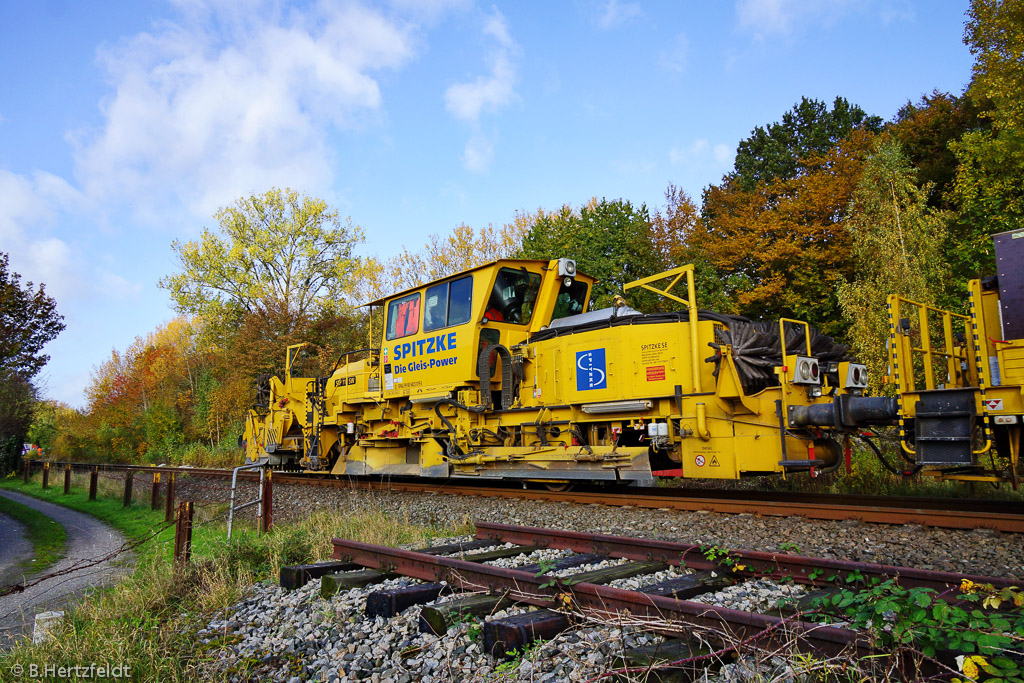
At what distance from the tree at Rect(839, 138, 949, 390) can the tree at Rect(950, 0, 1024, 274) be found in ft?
4.48

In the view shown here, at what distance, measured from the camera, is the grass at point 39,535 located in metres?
8.74

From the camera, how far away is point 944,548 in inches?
219

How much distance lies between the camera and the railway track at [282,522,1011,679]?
127 inches

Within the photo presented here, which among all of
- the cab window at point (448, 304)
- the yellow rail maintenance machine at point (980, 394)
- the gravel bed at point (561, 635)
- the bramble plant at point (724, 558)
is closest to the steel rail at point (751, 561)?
the bramble plant at point (724, 558)

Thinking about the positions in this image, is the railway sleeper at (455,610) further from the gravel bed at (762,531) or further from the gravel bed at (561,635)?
the gravel bed at (762,531)

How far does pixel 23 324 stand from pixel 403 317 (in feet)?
53.7

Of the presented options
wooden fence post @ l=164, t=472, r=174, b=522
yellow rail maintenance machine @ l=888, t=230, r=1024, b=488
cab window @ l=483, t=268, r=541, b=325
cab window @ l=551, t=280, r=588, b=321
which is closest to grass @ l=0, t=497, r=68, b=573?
wooden fence post @ l=164, t=472, r=174, b=522

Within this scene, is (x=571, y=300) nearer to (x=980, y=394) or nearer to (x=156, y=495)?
(x=980, y=394)

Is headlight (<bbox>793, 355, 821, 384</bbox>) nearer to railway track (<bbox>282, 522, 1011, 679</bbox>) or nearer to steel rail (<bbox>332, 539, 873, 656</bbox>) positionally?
railway track (<bbox>282, 522, 1011, 679</bbox>)

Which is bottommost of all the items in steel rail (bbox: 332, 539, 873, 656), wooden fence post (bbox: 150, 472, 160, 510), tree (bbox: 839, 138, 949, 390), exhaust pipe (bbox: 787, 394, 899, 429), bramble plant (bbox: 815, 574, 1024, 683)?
wooden fence post (bbox: 150, 472, 160, 510)

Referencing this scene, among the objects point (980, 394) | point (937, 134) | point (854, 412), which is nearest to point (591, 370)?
point (854, 412)

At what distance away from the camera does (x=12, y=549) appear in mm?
9688

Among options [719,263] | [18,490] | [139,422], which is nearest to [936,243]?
[719,263]

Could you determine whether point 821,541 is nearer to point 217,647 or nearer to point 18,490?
point 217,647
